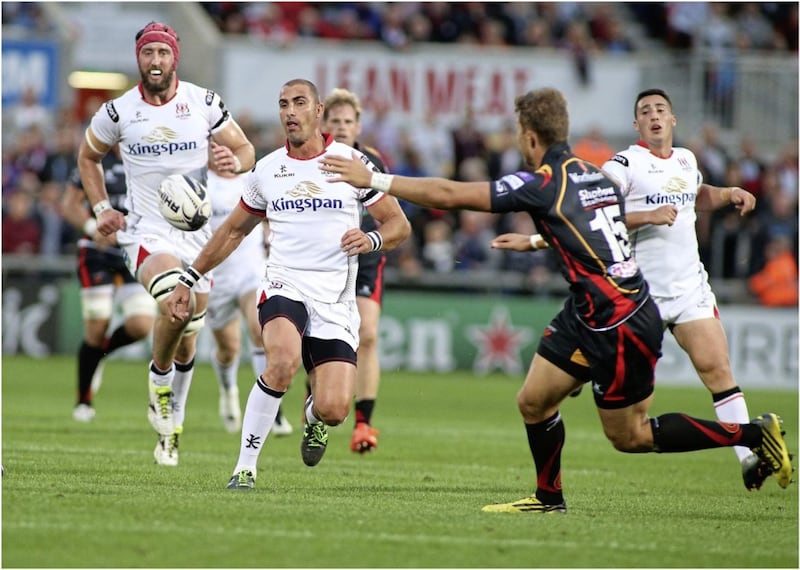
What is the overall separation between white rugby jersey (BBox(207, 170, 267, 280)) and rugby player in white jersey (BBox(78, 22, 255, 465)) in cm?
239

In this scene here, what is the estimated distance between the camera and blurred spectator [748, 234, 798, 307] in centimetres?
2288

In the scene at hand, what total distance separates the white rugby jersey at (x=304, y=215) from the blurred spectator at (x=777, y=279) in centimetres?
1461

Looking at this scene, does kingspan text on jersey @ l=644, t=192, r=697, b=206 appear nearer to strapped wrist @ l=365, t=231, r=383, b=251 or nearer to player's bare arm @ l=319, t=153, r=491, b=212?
strapped wrist @ l=365, t=231, r=383, b=251

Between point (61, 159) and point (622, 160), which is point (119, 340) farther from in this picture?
point (61, 159)

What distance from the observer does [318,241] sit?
9477 millimetres

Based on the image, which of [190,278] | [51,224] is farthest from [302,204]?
[51,224]

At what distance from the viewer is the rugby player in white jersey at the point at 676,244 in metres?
10.3

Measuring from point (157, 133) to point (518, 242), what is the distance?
3.19 metres

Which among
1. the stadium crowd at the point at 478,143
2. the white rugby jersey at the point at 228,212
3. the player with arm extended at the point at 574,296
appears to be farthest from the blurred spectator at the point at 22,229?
the player with arm extended at the point at 574,296

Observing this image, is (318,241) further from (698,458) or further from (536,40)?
(536,40)

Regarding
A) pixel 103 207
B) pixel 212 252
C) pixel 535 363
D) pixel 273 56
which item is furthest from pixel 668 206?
pixel 273 56

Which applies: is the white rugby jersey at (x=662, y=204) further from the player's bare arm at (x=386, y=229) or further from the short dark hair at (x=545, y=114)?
the short dark hair at (x=545, y=114)

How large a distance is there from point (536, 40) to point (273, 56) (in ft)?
18.2

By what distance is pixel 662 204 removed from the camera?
10367mm
